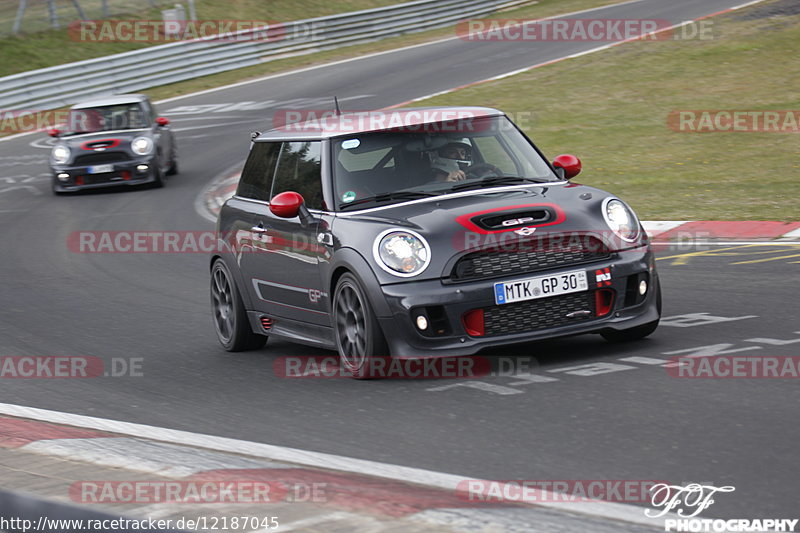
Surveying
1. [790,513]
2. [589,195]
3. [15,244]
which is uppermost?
[589,195]

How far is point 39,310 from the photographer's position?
11.4 meters

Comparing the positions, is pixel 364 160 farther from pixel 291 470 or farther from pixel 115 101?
pixel 115 101

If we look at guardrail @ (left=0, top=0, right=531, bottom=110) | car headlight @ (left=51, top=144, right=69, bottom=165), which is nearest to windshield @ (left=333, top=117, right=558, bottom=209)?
car headlight @ (left=51, top=144, right=69, bottom=165)

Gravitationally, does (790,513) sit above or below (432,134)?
below

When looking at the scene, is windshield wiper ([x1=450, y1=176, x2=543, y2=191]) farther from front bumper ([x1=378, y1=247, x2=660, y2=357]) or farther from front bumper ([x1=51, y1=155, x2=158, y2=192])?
front bumper ([x1=51, y1=155, x2=158, y2=192])

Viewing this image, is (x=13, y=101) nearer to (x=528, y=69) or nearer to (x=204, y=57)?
(x=204, y=57)

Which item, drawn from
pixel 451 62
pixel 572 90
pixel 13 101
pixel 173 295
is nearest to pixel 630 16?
pixel 451 62

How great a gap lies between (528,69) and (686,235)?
17.5 m

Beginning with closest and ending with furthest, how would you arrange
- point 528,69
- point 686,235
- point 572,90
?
point 686,235 < point 572,90 < point 528,69

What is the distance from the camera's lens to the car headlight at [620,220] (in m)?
7.51

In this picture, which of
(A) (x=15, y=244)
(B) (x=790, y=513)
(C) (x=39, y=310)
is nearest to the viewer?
(B) (x=790, y=513)

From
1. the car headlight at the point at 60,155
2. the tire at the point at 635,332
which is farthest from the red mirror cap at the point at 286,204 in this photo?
the car headlight at the point at 60,155

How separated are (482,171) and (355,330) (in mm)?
1424

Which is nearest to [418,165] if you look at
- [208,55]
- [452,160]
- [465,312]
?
[452,160]
